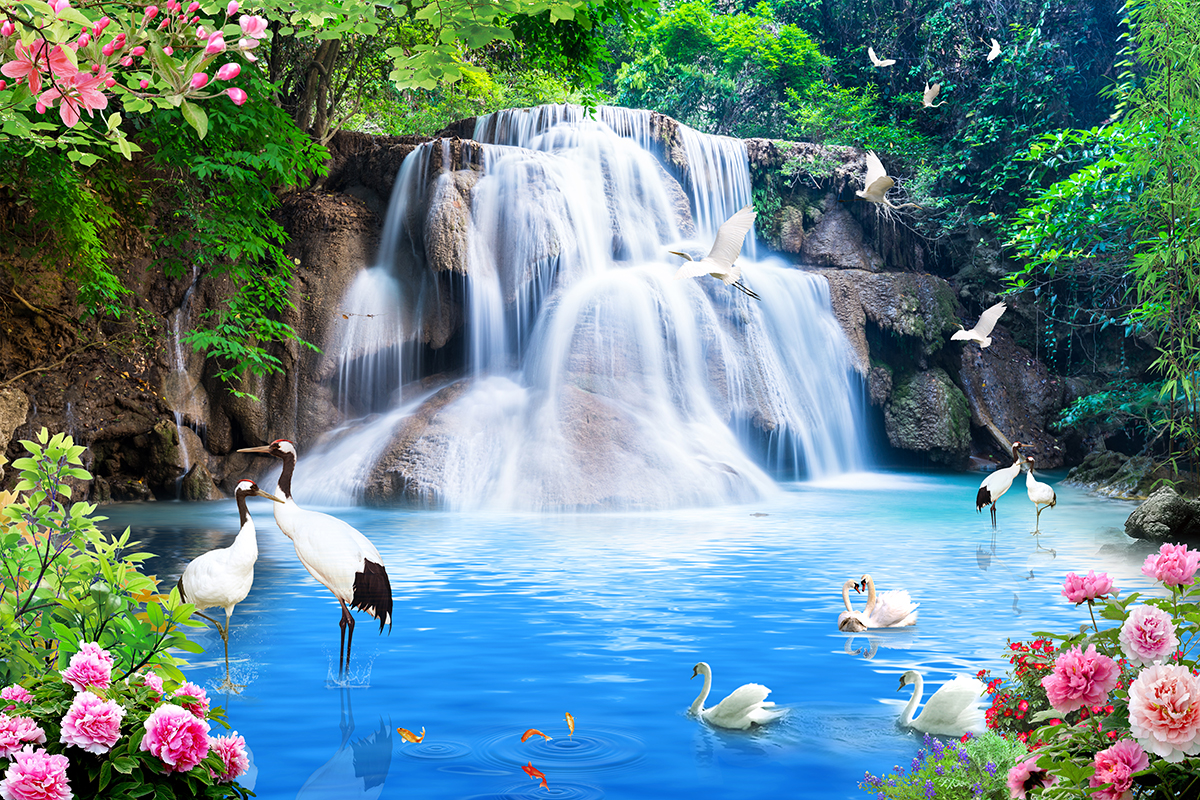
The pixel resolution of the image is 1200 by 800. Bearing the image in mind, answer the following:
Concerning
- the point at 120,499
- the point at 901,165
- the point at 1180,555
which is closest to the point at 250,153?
the point at 120,499

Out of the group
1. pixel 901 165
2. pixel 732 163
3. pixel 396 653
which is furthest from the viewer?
pixel 901 165

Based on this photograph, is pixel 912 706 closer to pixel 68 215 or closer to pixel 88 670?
pixel 88 670

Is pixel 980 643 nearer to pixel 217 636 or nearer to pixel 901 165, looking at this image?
pixel 217 636

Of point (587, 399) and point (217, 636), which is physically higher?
point (587, 399)

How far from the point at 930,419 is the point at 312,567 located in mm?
14891

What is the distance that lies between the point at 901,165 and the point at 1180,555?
19.3m

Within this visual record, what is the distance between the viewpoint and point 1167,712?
1705 mm

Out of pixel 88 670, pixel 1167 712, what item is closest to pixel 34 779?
pixel 88 670

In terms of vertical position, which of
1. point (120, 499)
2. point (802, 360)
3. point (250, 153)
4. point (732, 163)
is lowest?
point (120, 499)

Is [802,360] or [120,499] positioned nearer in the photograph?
[120,499]

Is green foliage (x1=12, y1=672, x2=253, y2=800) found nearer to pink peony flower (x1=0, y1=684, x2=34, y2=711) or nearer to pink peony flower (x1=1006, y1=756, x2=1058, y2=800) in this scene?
pink peony flower (x1=0, y1=684, x2=34, y2=711)

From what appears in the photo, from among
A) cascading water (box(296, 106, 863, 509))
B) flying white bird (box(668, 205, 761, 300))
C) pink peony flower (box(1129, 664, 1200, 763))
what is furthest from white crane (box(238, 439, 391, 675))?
cascading water (box(296, 106, 863, 509))

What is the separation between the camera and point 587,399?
1306cm

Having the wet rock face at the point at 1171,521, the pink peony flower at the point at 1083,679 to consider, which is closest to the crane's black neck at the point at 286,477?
the pink peony flower at the point at 1083,679
